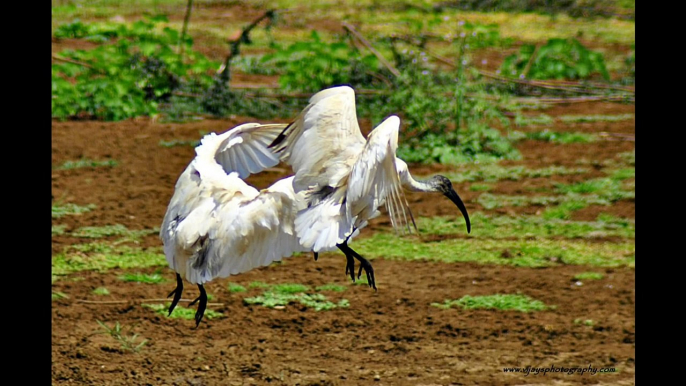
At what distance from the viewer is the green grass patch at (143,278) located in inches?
245

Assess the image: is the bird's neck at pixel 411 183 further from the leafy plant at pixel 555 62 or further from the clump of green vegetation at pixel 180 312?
the leafy plant at pixel 555 62

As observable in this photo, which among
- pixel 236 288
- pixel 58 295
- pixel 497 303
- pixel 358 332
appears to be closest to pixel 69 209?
→ pixel 58 295

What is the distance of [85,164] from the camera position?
27.9ft

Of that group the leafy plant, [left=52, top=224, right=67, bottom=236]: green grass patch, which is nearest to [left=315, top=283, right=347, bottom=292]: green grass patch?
[left=52, top=224, right=67, bottom=236]: green grass patch

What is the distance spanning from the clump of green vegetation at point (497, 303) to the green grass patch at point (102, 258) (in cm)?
198

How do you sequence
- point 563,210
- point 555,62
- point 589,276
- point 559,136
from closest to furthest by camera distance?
1. point 589,276
2. point 563,210
3. point 559,136
4. point 555,62

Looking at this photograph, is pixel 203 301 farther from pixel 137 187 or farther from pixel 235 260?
pixel 137 187

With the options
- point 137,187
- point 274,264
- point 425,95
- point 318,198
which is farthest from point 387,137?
point 425,95

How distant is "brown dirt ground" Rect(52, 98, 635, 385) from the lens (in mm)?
5090

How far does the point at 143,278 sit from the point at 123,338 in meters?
0.89

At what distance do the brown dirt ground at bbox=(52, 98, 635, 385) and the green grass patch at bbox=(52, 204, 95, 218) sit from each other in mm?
97

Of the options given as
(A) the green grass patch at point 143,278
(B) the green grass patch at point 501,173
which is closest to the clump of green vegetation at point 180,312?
(A) the green grass patch at point 143,278

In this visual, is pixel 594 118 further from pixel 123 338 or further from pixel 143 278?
pixel 123 338

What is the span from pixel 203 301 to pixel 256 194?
24.8 inches
